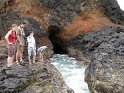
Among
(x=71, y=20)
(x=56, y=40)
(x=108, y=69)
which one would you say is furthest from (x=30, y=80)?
(x=71, y=20)

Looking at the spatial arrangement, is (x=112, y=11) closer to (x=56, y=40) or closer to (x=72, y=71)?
(x=56, y=40)

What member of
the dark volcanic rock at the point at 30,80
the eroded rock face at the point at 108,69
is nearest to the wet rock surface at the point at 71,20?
the eroded rock face at the point at 108,69

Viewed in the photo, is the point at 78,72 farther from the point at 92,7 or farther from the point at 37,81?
the point at 92,7

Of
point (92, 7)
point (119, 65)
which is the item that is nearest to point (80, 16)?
point (92, 7)

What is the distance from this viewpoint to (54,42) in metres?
37.4

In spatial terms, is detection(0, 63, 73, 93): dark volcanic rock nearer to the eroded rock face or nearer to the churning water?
the eroded rock face

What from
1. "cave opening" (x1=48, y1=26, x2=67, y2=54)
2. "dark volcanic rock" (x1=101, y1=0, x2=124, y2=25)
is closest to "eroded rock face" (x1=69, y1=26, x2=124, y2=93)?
"cave opening" (x1=48, y1=26, x2=67, y2=54)

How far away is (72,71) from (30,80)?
9.00m

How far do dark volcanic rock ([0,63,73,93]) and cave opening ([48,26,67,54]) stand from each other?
15.4 meters

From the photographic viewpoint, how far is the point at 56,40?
3725 centimetres

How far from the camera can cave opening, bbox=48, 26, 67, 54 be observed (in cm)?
3635

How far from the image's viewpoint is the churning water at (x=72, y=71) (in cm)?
2499

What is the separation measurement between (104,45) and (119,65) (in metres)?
3.28

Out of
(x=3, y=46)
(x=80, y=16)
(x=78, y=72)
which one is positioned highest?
(x=80, y=16)
